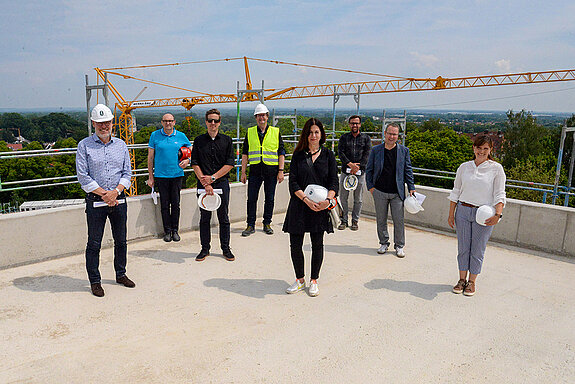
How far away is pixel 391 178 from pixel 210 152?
2.33 m

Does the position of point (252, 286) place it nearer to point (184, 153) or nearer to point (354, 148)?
point (184, 153)

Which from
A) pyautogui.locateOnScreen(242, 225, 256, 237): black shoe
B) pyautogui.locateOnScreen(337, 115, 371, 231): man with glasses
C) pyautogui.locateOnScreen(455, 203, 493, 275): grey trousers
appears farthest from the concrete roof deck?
pyautogui.locateOnScreen(337, 115, 371, 231): man with glasses

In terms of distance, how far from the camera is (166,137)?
6066mm

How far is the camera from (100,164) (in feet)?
13.9

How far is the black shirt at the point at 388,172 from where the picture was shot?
18.6 feet

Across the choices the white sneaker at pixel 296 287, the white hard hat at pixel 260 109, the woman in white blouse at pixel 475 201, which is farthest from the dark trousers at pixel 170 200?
the woman in white blouse at pixel 475 201

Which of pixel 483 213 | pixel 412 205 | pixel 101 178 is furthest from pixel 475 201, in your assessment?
pixel 101 178

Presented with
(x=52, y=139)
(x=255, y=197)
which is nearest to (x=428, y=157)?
(x=255, y=197)

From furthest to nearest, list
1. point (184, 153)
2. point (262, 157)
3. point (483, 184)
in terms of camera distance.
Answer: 1. point (262, 157)
2. point (184, 153)
3. point (483, 184)

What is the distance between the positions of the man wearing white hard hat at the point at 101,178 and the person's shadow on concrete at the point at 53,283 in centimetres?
31

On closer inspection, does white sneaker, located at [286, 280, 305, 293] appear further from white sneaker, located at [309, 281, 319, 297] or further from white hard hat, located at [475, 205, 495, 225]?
white hard hat, located at [475, 205, 495, 225]

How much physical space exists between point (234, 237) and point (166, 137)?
1.75 meters

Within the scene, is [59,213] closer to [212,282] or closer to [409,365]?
[212,282]

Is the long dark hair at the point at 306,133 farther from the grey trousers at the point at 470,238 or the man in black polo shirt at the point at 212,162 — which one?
the grey trousers at the point at 470,238
